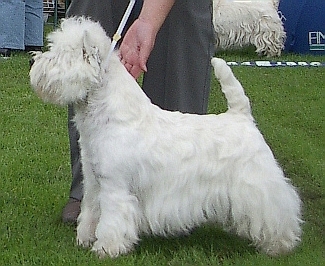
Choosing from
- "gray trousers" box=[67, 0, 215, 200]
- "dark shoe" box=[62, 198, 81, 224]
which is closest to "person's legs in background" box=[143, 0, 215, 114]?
"gray trousers" box=[67, 0, 215, 200]

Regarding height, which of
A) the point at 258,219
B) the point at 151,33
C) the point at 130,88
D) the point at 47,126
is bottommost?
the point at 47,126

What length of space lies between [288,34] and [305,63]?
1284mm

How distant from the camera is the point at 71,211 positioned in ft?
11.5

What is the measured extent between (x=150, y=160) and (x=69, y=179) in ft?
4.47

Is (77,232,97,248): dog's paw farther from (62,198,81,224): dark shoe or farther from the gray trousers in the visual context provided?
the gray trousers

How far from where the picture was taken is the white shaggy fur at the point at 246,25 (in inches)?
Result: 372

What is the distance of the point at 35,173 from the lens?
13.7 feet

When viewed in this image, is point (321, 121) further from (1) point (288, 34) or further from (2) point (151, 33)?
(1) point (288, 34)

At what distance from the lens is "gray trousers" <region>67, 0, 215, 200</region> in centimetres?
349

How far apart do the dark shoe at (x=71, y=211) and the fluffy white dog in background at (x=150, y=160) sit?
296mm

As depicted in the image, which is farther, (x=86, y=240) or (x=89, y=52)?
(x=86, y=240)

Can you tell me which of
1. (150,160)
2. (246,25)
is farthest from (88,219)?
(246,25)

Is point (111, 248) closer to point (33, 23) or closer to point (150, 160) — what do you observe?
point (150, 160)

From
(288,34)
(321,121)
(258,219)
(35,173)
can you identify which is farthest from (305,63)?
(258,219)
